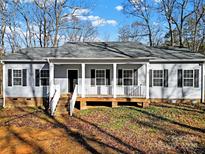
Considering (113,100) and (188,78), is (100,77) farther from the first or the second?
(188,78)

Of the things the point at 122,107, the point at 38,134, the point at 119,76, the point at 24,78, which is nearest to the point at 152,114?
the point at 122,107

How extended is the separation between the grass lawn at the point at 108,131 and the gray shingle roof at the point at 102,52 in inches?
152

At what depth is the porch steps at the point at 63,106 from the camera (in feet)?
49.2

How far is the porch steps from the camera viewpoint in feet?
49.2

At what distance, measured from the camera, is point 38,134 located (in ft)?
35.3

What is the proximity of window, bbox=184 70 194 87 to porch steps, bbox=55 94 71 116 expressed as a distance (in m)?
8.80

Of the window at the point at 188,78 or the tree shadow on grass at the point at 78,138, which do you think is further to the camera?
Result: the window at the point at 188,78

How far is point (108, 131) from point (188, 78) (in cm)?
935

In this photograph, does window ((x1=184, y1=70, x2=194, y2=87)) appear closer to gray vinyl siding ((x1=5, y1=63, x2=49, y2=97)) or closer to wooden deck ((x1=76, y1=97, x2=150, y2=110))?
wooden deck ((x1=76, y1=97, x2=150, y2=110))

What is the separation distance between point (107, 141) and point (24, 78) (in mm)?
10475

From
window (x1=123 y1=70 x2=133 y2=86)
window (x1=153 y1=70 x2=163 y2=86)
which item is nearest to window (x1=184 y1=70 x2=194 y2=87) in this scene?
window (x1=153 y1=70 x2=163 y2=86)

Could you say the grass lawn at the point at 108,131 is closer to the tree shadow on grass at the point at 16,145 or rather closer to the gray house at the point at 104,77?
the tree shadow on grass at the point at 16,145

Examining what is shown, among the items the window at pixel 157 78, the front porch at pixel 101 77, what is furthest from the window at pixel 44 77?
the window at pixel 157 78

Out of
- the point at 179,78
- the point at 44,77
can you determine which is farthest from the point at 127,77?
the point at 44,77
